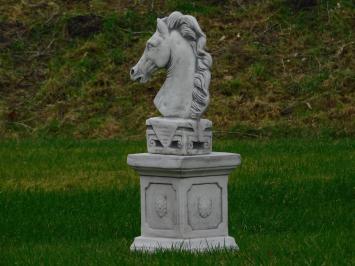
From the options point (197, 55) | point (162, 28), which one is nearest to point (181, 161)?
point (197, 55)

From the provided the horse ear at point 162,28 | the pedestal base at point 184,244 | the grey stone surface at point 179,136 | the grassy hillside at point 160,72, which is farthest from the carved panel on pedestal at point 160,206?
the grassy hillside at point 160,72

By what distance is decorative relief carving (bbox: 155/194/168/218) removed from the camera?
12.2 m

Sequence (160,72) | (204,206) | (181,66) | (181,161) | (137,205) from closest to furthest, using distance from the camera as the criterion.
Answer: (181,161), (204,206), (181,66), (137,205), (160,72)

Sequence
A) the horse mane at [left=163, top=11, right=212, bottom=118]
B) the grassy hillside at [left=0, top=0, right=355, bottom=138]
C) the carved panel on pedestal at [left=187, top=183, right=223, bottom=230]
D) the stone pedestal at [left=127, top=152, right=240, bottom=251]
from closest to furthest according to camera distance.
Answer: the stone pedestal at [left=127, top=152, right=240, bottom=251] < the carved panel on pedestal at [left=187, top=183, right=223, bottom=230] < the horse mane at [left=163, top=11, right=212, bottom=118] < the grassy hillside at [left=0, top=0, right=355, bottom=138]

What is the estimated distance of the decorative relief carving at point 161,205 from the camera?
480 inches

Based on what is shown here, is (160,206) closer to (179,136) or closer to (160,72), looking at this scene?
(179,136)

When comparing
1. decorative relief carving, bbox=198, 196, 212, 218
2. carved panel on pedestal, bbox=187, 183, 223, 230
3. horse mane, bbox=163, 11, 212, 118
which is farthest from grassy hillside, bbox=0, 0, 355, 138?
decorative relief carving, bbox=198, 196, 212, 218

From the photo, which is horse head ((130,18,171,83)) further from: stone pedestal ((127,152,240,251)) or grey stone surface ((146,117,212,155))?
stone pedestal ((127,152,240,251))

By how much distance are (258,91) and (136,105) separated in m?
2.48

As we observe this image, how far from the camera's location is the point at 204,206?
40.1 ft

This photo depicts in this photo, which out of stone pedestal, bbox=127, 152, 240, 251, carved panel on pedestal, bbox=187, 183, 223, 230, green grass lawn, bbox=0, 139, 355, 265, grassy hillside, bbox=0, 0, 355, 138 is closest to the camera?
green grass lawn, bbox=0, 139, 355, 265

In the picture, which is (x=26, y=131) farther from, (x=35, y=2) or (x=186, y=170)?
(x=186, y=170)

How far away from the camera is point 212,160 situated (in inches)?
476

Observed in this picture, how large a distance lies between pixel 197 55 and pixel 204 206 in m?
1.53
